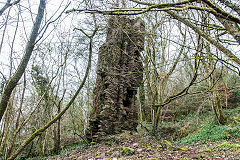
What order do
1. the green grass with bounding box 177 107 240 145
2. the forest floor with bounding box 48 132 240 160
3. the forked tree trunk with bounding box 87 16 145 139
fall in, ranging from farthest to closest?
the forked tree trunk with bounding box 87 16 145 139 < the green grass with bounding box 177 107 240 145 < the forest floor with bounding box 48 132 240 160

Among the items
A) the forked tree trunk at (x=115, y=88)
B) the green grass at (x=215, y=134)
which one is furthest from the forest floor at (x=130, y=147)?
the forked tree trunk at (x=115, y=88)

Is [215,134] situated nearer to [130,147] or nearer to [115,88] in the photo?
[130,147]

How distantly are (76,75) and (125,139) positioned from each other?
20.0 feet

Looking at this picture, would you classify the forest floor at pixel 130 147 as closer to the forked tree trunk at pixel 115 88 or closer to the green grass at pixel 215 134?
the green grass at pixel 215 134

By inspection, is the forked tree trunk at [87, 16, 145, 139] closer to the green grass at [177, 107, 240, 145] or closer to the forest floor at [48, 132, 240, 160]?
the forest floor at [48, 132, 240, 160]

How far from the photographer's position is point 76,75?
10.9 metres

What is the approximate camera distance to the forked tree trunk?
7.49m

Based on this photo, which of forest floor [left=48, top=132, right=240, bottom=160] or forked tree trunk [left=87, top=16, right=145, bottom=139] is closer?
forest floor [left=48, top=132, right=240, bottom=160]

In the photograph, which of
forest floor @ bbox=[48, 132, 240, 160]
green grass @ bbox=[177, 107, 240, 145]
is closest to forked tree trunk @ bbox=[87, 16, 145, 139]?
forest floor @ bbox=[48, 132, 240, 160]

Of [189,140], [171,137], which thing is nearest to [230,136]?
[189,140]

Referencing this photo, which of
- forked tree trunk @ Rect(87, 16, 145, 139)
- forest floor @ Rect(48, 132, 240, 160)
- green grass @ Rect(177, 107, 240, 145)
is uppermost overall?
forked tree trunk @ Rect(87, 16, 145, 139)

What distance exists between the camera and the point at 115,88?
26.6 feet

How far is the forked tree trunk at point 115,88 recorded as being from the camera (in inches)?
295

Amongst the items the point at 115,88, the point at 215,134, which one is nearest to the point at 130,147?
the point at 115,88
